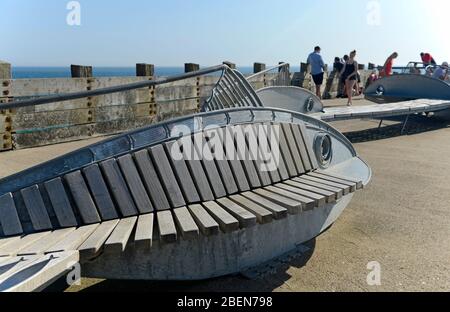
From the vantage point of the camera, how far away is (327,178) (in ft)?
14.2

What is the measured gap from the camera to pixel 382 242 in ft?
15.0

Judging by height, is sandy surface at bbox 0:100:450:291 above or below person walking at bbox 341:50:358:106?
below

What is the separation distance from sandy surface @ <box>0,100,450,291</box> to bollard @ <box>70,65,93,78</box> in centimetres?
224

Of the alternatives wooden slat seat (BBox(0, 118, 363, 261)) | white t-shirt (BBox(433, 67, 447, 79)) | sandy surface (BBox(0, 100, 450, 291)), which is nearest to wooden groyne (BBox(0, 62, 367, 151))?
sandy surface (BBox(0, 100, 450, 291))

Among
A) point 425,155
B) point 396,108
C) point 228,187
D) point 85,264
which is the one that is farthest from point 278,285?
point 396,108

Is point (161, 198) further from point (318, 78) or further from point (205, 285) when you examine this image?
point (318, 78)

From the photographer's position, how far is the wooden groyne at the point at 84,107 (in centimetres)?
863

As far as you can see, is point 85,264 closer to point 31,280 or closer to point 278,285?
point 31,280

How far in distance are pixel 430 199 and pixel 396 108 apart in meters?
5.41

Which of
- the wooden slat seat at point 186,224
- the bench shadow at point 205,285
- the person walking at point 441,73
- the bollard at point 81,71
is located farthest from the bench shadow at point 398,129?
the wooden slat seat at point 186,224

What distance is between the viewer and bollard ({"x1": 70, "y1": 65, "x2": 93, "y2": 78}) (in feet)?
32.3

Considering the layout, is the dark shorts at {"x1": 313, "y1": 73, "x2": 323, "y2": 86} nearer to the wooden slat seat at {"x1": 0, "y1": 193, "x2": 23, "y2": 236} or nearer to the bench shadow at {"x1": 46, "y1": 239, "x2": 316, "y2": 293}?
the bench shadow at {"x1": 46, "y1": 239, "x2": 316, "y2": 293}

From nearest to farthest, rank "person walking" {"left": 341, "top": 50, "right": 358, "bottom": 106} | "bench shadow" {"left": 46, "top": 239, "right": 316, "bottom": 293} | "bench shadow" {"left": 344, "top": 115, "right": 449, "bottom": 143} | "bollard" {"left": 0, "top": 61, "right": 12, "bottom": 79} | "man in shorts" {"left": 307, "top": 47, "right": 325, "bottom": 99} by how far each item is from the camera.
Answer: "bench shadow" {"left": 46, "top": 239, "right": 316, "bottom": 293} → "bollard" {"left": 0, "top": 61, "right": 12, "bottom": 79} → "bench shadow" {"left": 344, "top": 115, "right": 449, "bottom": 143} → "man in shorts" {"left": 307, "top": 47, "right": 325, "bottom": 99} → "person walking" {"left": 341, "top": 50, "right": 358, "bottom": 106}

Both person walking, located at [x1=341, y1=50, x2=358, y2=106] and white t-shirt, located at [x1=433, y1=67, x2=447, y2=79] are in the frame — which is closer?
white t-shirt, located at [x1=433, y1=67, x2=447, y2=79]
